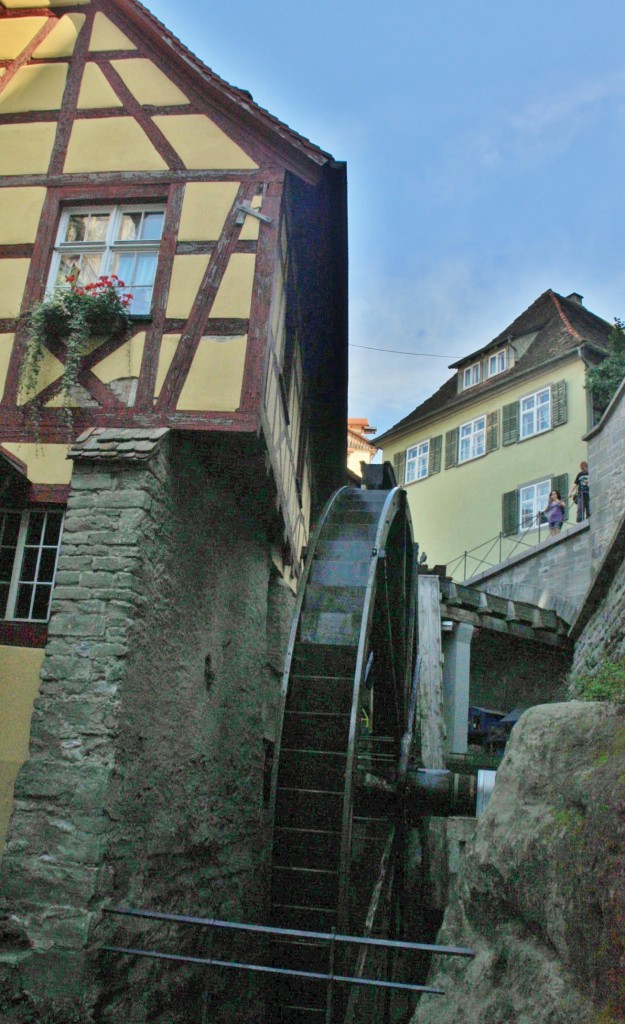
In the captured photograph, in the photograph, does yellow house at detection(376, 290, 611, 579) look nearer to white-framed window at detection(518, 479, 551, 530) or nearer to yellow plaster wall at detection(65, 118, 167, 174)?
white-framed window at detection(518, 479, 551, 530)

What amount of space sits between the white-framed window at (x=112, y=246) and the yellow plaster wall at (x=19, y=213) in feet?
0.70

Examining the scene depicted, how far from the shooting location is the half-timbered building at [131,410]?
546cm

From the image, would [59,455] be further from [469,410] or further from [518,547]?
[469,410]

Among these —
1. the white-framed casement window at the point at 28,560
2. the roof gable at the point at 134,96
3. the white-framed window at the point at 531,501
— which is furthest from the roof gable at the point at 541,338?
the white-framed casement window at the point at 28,560

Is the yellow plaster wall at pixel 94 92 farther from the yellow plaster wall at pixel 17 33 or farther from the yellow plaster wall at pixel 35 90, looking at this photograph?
the yellow plaster wall at pixel 17 33

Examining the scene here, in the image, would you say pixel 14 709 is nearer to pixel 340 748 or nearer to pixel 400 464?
pixel 340 748

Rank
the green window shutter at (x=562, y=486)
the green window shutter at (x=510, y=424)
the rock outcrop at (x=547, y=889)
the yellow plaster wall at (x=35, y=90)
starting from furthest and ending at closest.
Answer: the green window shutter at (x=510, y=424), the green window shutter at (x=562, y=486), the yellow plaster wall at (x=35, y=90), the rock outcrop at (x=547, y=889)

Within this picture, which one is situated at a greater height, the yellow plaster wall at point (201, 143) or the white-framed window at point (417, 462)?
the white-framed window at point (417, 462)

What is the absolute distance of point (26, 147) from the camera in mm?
7371

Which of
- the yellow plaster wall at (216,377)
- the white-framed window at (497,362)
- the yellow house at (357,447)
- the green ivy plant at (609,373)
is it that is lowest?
the yellow plaster wall at (216,377)

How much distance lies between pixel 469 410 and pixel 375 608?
17.0 metres

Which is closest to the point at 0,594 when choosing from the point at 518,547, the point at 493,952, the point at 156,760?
the point at 156,760

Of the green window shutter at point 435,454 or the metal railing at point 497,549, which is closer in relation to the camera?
the metal railing at point 497,549

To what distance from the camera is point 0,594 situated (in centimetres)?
630
